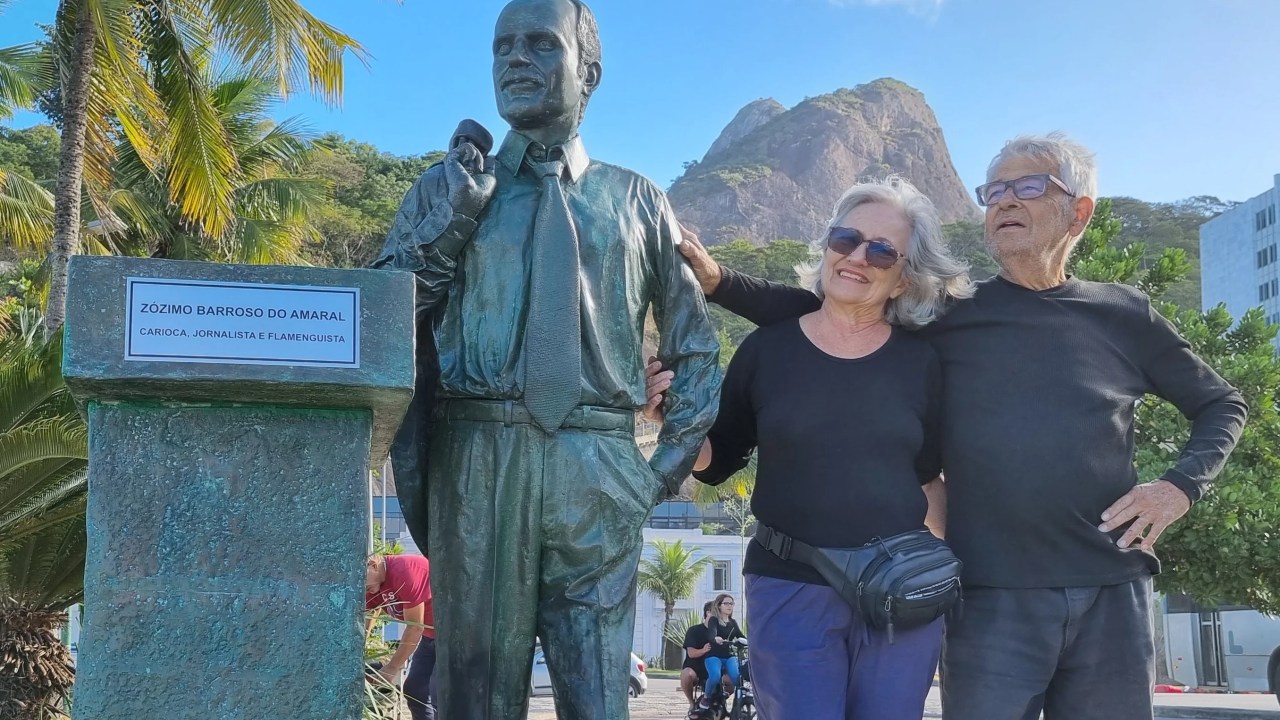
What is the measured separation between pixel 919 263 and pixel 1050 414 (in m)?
0.53

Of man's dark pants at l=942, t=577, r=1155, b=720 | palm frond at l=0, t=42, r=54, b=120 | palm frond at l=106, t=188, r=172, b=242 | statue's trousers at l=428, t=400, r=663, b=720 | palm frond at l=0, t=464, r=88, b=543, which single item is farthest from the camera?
palm frond at l=106, t=188, r=172, b=242

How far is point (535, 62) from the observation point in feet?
9.80

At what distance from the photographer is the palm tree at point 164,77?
12203mm

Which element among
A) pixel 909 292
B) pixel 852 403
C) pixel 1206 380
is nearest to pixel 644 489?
pixel 852 403

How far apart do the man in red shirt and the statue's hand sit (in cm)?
467

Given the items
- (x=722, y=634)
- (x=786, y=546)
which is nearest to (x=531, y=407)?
(x=786, y=546)

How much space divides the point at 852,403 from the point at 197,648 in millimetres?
1639

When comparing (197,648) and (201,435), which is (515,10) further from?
(197,648)

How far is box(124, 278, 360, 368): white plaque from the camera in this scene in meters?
2.33

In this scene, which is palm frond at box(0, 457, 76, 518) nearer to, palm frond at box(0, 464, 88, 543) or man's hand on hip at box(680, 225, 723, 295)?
palm frond at box(0, 464, 88, 543)

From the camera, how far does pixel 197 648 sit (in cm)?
238

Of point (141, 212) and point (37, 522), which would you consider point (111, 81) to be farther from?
point (141, 212)

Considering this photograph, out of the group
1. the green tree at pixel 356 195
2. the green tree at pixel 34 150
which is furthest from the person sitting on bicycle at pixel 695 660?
the green tree at pixel 34 150

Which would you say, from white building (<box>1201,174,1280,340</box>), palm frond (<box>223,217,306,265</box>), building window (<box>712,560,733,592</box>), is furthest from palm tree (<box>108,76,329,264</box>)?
white building (<box>1201,174,1280,340</box>)
